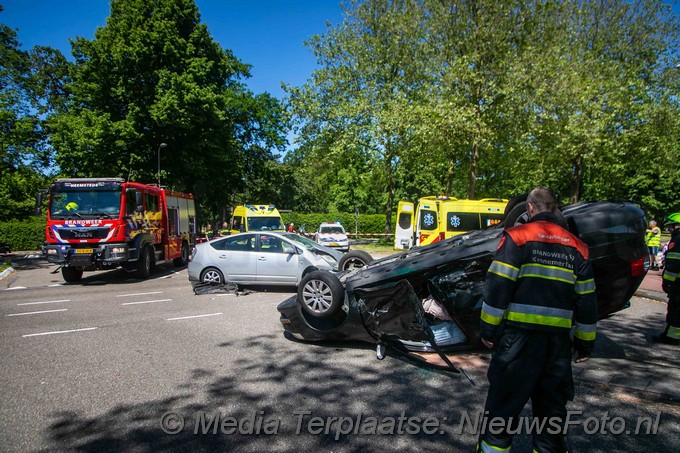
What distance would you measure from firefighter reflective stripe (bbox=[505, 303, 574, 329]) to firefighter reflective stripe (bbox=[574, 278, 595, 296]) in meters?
0.16

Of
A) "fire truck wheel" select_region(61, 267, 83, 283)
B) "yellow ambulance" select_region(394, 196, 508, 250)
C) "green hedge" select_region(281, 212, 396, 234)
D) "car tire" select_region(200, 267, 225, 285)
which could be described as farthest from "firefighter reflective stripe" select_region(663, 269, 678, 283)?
"green hedge" select_region(281, 212, 396, 234)

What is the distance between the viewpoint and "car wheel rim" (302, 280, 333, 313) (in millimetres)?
4992

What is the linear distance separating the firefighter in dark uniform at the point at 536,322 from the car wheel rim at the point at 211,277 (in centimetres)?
797

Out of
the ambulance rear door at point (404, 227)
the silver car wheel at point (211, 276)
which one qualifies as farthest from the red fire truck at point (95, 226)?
the ambulance rear door at point (404, 227)

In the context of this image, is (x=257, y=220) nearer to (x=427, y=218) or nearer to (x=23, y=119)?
(x=427, y=218)

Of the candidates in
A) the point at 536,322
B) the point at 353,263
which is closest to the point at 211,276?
the point at 353,263

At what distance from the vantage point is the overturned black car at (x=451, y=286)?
4426 mm

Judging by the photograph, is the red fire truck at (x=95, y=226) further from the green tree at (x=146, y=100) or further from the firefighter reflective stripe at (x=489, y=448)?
the green tree at (x=146, y=100)

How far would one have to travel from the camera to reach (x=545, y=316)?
2416 mm

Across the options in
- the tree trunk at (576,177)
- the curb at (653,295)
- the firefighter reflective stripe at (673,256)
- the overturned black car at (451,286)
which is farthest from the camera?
the tree trunk at (576,177)

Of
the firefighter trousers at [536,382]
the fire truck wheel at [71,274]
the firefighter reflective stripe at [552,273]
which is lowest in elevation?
the fire truck wheel at [71,274]

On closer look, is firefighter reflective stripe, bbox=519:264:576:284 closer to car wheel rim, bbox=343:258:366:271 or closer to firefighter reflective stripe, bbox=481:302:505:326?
firefighter reflective stripe, bbox=481:302:505:326

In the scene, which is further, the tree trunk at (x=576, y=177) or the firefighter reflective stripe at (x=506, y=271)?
the tree trunk at (x=576, y=177)

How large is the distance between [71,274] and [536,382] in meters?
13.2
